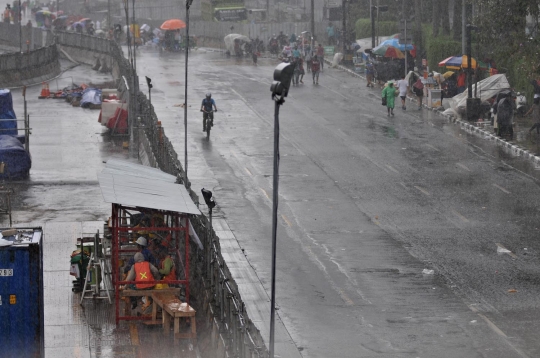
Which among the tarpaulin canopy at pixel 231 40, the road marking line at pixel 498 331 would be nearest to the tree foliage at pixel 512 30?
the road marking line at pixel 498 331

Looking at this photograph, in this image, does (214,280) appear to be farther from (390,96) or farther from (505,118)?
(390,96)

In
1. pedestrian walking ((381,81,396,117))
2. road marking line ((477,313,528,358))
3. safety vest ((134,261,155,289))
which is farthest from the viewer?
pedestrian walking ((381,81,396,117))

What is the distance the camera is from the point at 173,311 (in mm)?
17672

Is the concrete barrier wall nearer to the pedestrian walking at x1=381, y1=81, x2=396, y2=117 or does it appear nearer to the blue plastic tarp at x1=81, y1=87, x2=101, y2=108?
the blue plastic tarp at x1=81, y1=87, x2=101, y2=108

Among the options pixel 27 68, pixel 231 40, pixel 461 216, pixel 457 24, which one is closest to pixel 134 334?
pixel 461 216

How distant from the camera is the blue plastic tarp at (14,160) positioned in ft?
104

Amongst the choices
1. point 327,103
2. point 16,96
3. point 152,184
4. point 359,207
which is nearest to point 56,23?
point 16,96

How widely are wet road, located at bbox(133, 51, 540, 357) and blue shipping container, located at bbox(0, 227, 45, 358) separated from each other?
4.30 meters

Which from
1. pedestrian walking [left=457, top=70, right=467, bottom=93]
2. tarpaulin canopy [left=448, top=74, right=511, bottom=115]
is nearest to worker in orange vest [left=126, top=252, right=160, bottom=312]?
tarpaulin canopy [left=448, top=74, right=511, bottom=115]

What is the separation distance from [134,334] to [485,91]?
2980 cm

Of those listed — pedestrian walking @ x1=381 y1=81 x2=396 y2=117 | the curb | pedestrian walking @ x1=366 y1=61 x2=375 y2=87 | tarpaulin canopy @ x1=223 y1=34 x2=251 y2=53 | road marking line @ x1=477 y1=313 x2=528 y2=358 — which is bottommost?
road marking line @ x1=477 y1=313 x2=528 y2=358

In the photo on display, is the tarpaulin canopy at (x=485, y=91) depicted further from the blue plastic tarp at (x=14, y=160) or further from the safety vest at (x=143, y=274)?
Result: the safety vest at (x=143, y=274)

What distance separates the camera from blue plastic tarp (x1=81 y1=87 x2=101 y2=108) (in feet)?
167

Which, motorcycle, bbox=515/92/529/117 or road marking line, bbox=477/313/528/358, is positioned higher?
motorcycle, bbox=515/92/529/117
